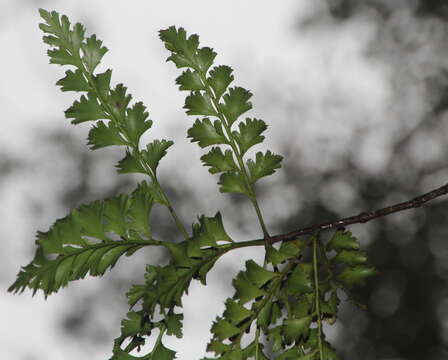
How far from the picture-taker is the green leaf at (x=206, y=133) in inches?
15.7

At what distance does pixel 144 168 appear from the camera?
1.27 ft

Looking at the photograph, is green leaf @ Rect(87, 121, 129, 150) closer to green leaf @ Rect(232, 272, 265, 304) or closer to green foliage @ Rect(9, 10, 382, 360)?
green foliage @ Rect(9, 10, 382, 360)

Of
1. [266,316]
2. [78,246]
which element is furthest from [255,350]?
[78,246]

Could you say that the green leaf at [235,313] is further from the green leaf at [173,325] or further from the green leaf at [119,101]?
the green leaf at [119,101]

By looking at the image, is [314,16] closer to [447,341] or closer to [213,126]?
[447,341]

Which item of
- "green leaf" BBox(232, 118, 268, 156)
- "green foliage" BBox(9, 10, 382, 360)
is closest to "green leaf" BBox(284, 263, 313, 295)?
"green foliage" BBox(9, 10, 382, 360)

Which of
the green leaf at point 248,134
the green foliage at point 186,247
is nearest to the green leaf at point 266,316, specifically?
the green foliage at point 186,247

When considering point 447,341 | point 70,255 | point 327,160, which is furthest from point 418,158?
point 70,255

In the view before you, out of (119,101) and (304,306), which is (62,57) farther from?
(304,306)

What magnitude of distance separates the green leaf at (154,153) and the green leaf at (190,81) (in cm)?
4

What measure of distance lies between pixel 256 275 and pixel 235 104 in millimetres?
128

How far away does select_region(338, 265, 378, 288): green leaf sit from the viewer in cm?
35

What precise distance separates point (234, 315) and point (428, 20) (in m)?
0.92

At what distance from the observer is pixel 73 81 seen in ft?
1.20
